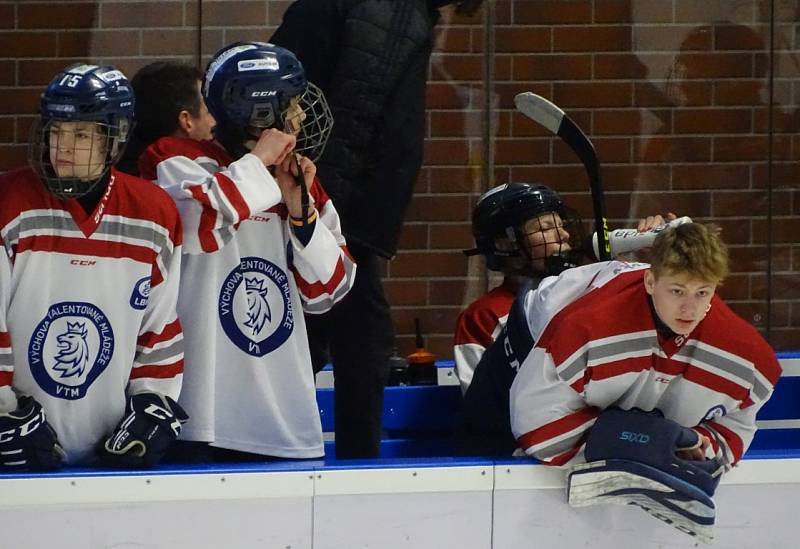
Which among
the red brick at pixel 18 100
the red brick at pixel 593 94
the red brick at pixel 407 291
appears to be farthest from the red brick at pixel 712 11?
the red brick at pixel 18 100

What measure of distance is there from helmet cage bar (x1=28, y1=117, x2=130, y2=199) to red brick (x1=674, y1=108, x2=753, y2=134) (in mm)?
2835

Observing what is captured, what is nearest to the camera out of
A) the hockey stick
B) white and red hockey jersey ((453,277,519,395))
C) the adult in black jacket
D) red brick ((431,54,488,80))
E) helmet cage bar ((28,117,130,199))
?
helmet cage bar ((28,117,130,199))

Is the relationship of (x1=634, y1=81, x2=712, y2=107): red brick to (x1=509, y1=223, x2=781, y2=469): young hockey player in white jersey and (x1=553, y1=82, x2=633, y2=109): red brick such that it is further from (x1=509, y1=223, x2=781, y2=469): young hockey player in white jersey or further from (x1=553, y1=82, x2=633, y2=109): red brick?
(x1=509, y1=223, x2=781, y2=469): young hockey player in white jersey

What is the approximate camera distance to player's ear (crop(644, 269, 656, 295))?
274 cm

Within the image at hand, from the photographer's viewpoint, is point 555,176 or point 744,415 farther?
point 555,176

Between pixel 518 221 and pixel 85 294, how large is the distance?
1.30m

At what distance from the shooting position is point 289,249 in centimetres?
287

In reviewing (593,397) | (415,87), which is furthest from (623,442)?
(415,87)

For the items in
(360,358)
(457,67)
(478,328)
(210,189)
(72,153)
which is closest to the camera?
(72,153)

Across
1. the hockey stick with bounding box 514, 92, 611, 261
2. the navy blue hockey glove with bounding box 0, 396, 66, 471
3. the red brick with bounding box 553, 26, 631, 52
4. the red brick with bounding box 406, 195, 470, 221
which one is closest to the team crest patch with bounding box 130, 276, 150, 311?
the navy blue hockey glove with bounding box 0, 396, 66, 471

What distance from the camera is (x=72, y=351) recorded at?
266 centimetres

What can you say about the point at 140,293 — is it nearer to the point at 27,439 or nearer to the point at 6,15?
the point at 27,439

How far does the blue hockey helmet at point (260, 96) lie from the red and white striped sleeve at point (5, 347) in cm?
49

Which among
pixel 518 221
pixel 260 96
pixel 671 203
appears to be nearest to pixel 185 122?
pixel 260 96
